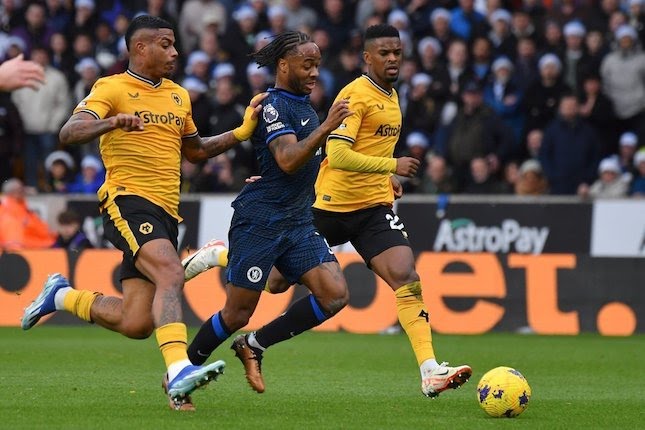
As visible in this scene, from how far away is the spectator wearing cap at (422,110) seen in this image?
20781 mm

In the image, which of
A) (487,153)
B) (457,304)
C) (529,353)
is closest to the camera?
(529,353)

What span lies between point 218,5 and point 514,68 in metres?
5.17

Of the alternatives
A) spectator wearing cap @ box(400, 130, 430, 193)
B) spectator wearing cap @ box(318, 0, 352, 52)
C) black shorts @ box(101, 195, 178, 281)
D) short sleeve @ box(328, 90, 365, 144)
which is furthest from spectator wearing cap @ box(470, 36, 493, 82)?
black shorts @ box(101, 195, 178, 281)

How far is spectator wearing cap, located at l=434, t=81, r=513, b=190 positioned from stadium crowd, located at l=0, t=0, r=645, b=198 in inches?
0.8

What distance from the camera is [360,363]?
44.1 feet

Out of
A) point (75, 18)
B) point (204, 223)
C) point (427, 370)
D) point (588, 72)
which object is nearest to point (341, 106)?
point (427, 370)

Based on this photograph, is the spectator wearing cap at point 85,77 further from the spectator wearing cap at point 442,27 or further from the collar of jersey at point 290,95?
the collar of jersey at point 290,95

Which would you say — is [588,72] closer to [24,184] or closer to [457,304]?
[457,304]

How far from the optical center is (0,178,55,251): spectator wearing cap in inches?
755

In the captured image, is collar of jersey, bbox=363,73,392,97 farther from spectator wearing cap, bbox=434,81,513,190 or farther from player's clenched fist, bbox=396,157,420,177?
spectator wearing cap, bbox=434,81,513,190

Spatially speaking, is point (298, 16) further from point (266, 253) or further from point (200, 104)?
point (266, 253)

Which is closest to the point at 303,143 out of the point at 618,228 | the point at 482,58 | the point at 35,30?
the point at 618,228

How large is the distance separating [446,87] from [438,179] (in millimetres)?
1808

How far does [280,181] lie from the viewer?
33.6 ft
